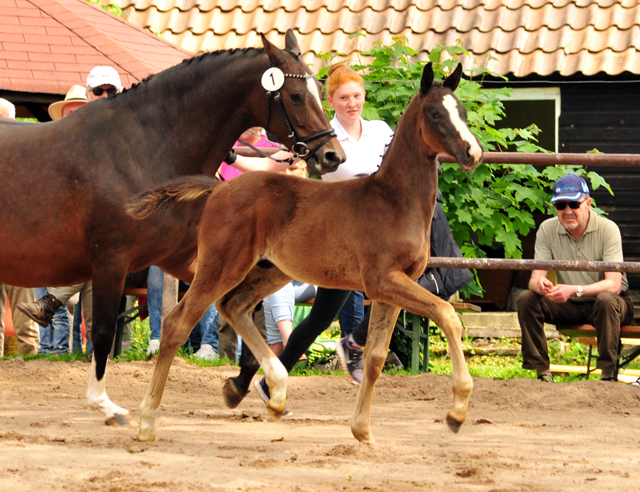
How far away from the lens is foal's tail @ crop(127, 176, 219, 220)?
168 inches

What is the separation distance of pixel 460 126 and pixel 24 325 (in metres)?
4.88

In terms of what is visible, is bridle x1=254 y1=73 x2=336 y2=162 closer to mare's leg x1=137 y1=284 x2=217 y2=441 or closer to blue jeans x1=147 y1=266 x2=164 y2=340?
mare's leg x1=137 y1=284 x2=217 y2=441

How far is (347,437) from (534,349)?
2.43 m

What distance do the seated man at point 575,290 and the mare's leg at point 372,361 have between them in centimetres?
249

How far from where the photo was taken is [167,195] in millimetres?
4289

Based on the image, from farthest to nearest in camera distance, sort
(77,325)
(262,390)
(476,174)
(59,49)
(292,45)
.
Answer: (59,49) → (476,174) → (77,325) → (262,390) → (292,45)

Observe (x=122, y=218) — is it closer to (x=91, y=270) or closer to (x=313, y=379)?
(x=91, y=270)

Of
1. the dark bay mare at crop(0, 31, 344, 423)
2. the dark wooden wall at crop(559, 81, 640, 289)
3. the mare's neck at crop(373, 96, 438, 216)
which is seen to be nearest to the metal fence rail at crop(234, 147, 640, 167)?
the dark bay mare at crop(0, 31, 344, 423)

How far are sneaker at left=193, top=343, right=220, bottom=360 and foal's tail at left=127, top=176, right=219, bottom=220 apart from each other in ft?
8.65

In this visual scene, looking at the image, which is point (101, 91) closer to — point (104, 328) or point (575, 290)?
point (104, 328)

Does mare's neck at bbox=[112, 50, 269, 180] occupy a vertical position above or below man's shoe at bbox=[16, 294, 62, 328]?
above

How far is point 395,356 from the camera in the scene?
645 centimetres

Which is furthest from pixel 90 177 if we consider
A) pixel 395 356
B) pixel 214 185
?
pixel 395 356

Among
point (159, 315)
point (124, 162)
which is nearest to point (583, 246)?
point (159, 315)
